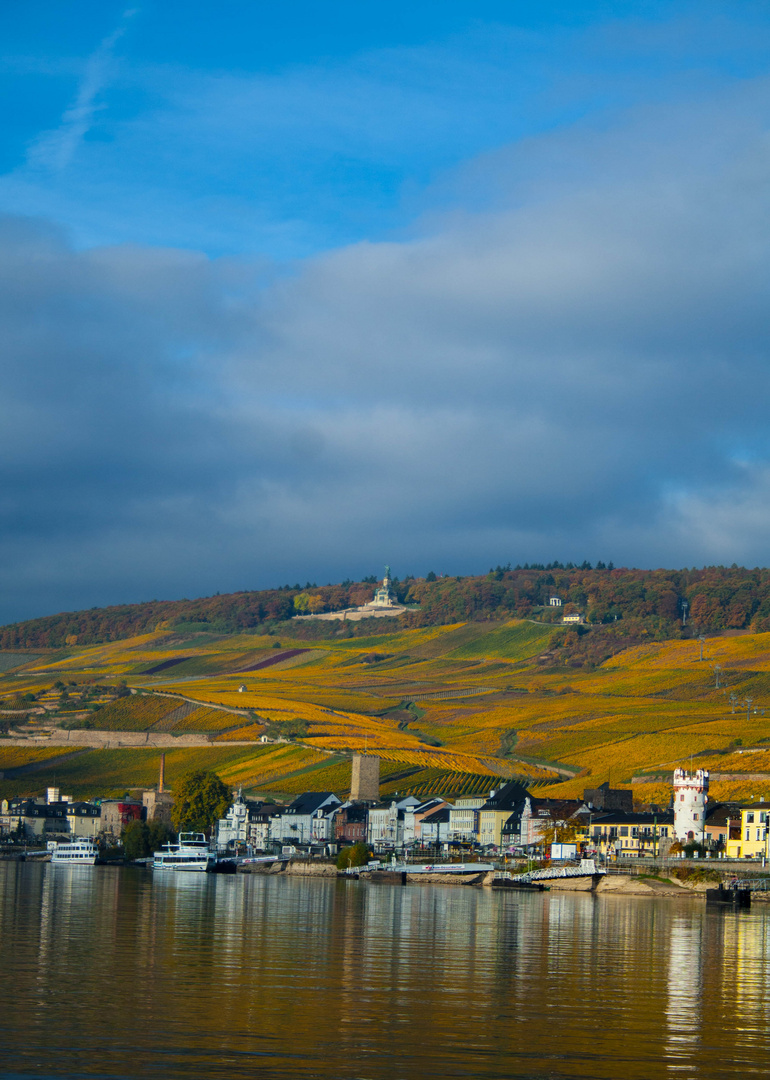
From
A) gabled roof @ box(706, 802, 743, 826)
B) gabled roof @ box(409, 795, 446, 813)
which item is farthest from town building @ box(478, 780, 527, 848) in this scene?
gabled roof @ box(706, 802, 743, 826)

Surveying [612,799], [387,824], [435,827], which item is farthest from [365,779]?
[612,799]

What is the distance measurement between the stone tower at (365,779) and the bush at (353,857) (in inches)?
1002

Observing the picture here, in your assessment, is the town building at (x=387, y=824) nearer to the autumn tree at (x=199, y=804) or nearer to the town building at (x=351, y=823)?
the town building at (x=351, y=823)

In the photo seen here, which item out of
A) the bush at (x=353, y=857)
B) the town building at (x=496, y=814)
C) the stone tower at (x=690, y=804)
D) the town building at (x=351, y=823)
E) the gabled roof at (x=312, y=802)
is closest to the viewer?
the stone tower at (x=690, y=804)

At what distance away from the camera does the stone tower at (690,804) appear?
104250 mm

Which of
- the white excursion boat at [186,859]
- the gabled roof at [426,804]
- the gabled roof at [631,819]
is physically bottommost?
the white excursion boat at [186,859]

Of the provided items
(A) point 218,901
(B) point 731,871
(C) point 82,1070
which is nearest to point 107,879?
(A) point 218,901

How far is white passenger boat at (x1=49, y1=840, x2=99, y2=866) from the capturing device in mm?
118938

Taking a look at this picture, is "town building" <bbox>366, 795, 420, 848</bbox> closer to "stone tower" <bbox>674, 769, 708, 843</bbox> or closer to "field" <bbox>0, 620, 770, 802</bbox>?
"field" <bbox>0, 620, 770, 802</bbox>

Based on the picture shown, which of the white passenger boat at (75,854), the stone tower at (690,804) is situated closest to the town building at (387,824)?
the white passenger boat at (75,854)

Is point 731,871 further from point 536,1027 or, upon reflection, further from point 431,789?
point 536,1027

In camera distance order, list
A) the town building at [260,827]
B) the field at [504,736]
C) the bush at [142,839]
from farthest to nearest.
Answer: the field at [504,736], the town building at [260,827], the bush at [142,839]

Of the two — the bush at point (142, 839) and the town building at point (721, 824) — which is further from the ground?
the town building at point (721, 824)

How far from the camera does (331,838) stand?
4936 inches
